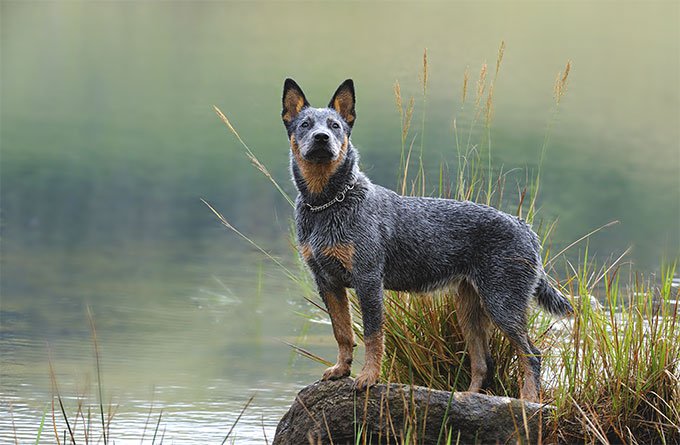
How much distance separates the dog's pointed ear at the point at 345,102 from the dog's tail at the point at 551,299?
5.05 ft

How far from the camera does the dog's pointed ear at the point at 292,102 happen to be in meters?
6.72

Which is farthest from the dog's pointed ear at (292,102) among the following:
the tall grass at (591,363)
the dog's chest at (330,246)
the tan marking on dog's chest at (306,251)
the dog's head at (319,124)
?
the tall grass at (591,363)

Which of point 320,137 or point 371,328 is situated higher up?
point 320,137

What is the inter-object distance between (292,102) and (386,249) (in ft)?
3.27

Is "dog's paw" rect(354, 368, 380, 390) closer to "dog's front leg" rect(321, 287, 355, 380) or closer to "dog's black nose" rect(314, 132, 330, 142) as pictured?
"dog's front leg" rect(321, 287, 355, 380)

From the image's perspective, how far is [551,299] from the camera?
7.14 meters

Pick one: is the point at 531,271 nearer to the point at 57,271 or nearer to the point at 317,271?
the point at 317,271

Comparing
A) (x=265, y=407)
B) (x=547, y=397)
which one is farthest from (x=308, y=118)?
(x=265, y=407)

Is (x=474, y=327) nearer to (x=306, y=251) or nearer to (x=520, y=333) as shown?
(x=520, y=333)

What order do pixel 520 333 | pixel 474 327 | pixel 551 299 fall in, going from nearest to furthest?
pixel 520 333 < pixel 474 327 < pixel 551 299

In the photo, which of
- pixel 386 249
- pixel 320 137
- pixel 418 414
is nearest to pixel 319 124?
pixel 320 137

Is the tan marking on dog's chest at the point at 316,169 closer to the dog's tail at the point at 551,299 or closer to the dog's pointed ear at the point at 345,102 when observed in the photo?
the dog's pointed ear at the point at 345,102

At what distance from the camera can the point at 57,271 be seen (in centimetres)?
1508

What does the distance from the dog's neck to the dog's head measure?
8 cm
